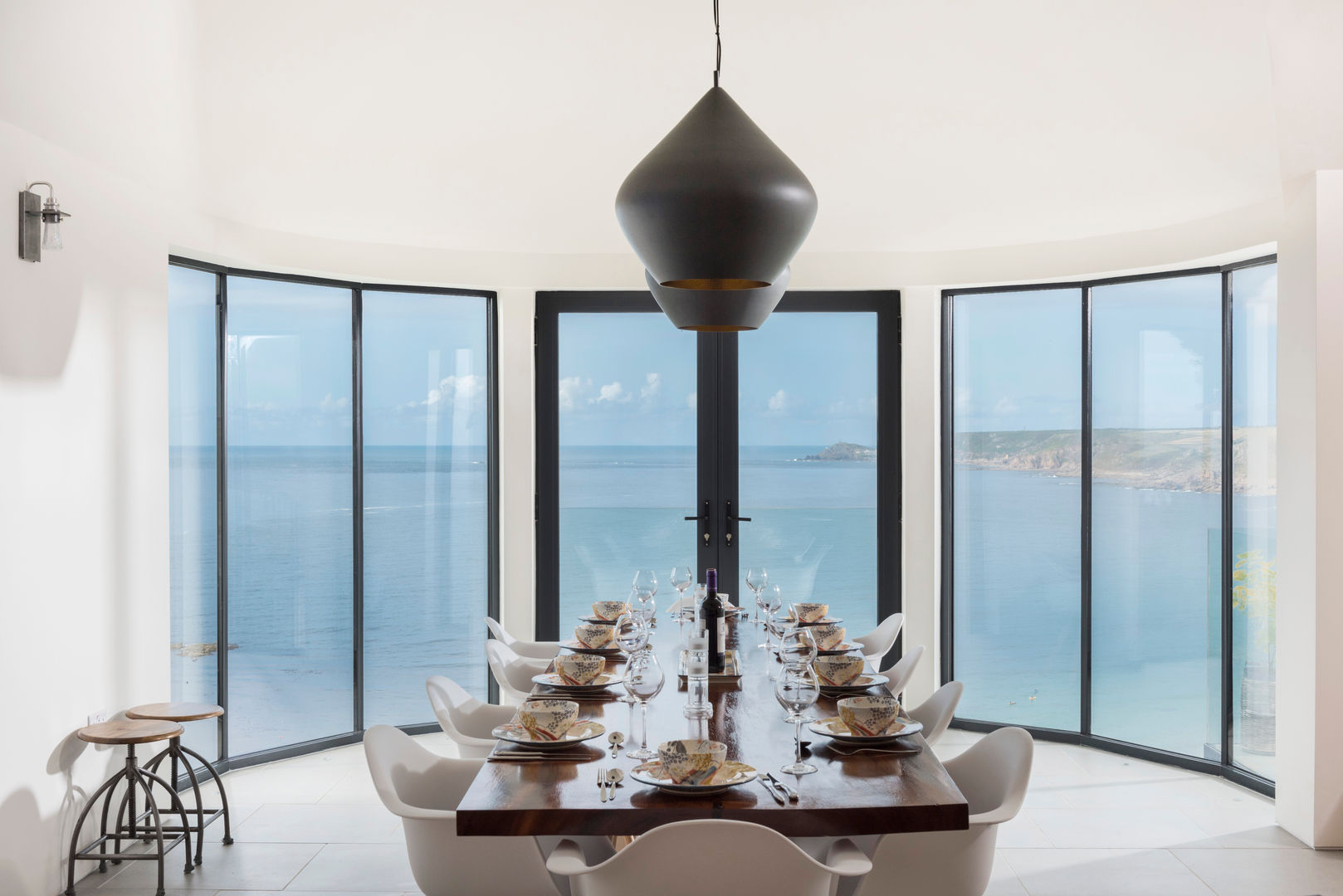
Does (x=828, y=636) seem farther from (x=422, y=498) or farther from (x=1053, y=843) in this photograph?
(x=422, y=498)

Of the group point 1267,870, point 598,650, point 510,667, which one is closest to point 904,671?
point 598,650

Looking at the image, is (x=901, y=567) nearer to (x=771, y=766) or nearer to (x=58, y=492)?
(x=771, y=766)

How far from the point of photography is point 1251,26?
3451mm

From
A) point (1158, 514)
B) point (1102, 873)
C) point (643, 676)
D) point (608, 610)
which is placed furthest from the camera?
point (1158, 514)

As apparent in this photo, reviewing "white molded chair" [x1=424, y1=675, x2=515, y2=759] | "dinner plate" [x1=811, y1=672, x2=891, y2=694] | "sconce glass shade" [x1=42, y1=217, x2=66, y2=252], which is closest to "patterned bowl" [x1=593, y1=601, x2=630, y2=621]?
"white molded chair" [x1=424, y1=675, x2=515, y2=759]

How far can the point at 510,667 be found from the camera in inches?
161

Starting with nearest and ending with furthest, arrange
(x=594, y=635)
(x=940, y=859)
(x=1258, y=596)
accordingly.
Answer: (x=940, y=859) < (x=594, y=635) < (x=1258, y=596)

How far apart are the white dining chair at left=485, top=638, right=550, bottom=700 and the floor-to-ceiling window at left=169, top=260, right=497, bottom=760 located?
1.28 m

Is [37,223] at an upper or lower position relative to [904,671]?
upper

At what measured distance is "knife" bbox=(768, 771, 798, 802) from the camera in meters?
2.17

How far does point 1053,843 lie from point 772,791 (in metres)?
2.24

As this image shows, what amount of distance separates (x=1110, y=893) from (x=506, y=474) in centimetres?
338

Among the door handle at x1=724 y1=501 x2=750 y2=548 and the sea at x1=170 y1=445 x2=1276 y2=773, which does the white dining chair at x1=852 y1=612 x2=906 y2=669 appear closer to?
the sea at x1=170 y1=445 x2=1276 y2=773

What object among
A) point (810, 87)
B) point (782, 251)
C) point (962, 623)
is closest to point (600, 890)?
point (782, 251)
